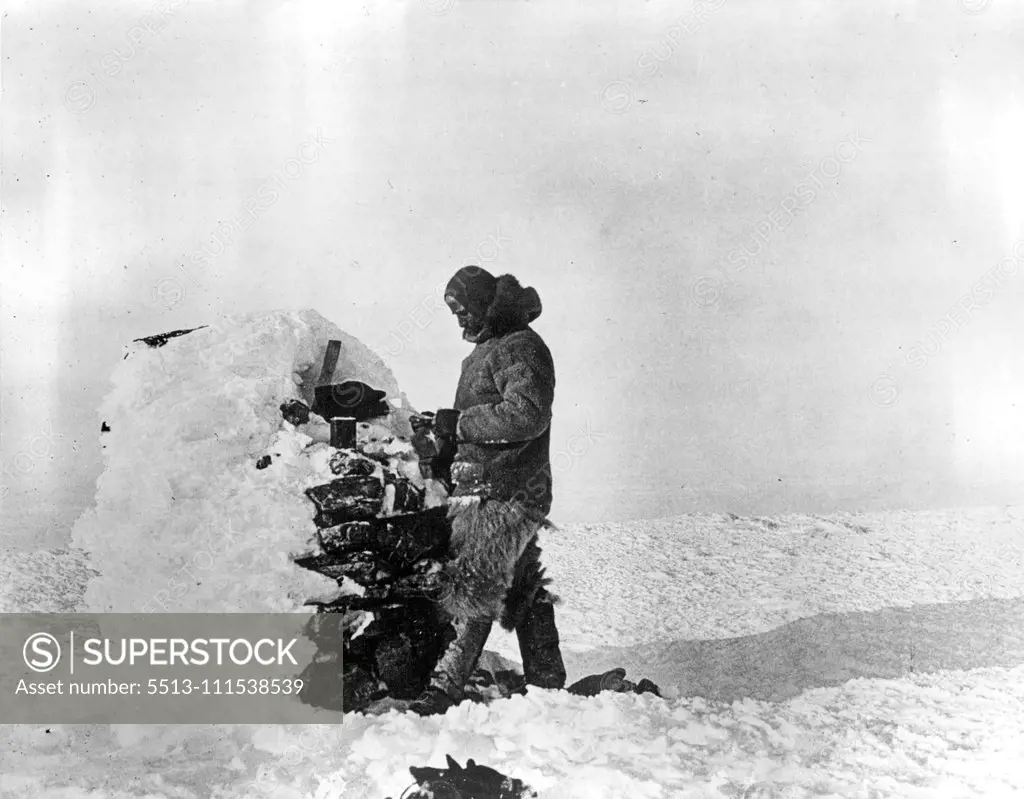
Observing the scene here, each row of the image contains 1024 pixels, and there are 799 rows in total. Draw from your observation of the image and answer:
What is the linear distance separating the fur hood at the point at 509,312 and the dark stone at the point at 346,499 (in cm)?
59

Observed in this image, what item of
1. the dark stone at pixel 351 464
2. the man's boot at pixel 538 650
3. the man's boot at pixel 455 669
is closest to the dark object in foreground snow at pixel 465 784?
the man's boot at pixel 455 669

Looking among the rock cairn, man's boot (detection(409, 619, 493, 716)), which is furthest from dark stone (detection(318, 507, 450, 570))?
man's boot (detection(409, 619, 493, 716))

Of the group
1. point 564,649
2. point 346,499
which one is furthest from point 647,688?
point 346,499

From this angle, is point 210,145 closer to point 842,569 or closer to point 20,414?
point 20,414

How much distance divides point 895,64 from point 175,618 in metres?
3.04

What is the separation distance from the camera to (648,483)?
3193 millimetres

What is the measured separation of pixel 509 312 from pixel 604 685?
1.20 metres

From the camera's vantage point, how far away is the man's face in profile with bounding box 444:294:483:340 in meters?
2.86

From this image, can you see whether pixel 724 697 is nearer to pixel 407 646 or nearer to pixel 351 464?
pixel 407 646

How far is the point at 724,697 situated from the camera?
3039 mm

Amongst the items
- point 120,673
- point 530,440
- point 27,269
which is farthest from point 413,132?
point 120,673

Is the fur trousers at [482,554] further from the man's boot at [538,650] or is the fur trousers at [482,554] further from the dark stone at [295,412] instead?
the dark stone at [295,412]

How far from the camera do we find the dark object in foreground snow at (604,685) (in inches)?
111

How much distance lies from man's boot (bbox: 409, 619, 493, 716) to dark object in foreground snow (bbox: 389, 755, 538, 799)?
166mm
